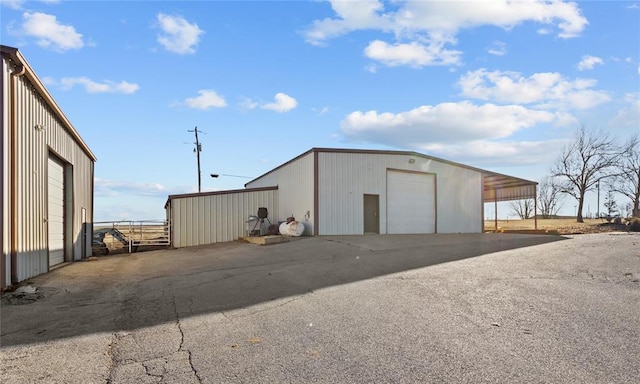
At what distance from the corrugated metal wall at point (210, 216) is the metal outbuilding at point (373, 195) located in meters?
0.06

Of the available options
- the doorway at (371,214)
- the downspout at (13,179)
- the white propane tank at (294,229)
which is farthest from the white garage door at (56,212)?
the doorway at (371,214)

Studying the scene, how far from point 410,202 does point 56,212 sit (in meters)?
13.6

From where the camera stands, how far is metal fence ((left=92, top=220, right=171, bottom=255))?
19.7 m

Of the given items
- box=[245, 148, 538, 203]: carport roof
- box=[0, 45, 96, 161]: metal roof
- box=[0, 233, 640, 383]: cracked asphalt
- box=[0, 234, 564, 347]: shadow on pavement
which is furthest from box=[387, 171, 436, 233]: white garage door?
box=[0, 45, 96, 161]: metal roof

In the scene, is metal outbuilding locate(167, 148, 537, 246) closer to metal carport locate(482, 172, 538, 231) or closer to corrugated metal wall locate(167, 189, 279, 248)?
corrugated metal wall locate(167, 189, 279, 248)

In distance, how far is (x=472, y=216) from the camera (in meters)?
22.4

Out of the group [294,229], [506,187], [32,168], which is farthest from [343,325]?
[506,187]

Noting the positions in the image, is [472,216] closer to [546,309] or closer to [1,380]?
[546,309]

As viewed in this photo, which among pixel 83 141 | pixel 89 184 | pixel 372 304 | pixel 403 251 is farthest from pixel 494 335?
pixel 89 184

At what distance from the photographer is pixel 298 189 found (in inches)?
776

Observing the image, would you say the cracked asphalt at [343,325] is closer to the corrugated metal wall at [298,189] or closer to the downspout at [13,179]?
the downspout at [13,179]

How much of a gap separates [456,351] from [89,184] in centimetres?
1742

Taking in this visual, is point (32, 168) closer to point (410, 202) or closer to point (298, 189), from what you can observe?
point (298, 189)

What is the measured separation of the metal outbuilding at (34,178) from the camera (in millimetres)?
8484
